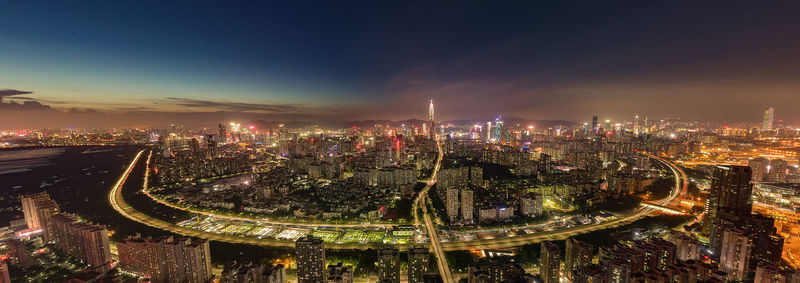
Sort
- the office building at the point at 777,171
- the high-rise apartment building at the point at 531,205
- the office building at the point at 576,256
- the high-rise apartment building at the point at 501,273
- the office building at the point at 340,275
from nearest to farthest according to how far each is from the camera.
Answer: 1. the high-rise apartment building at the point at 501,273
2. the office building at the point at 340,275
3. the office building at the point at 576,256
4. the high-rise apartment building at the point at 531,205
5. the office building at the point at 777,171

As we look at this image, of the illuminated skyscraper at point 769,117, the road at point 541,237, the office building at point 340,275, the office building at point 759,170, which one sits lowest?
the road at point 541,237

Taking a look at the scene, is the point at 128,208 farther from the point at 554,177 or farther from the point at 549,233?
the point at 554,177

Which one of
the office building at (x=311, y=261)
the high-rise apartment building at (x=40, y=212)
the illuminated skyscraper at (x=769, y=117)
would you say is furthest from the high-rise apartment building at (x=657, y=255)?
the illuminated skyscraper at (x=769, y=117)

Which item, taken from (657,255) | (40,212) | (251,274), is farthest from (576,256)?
(40,212)

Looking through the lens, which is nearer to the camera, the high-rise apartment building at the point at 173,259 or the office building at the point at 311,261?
the office building at the point at 311,261

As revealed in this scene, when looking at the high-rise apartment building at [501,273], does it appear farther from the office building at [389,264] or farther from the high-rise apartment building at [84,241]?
the high-rise apartment building at [84,241]

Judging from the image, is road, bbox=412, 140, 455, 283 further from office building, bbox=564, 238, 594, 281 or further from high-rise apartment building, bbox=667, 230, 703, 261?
high-rise apartment building, bbox=667, 230, 703, 261
